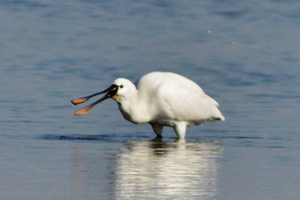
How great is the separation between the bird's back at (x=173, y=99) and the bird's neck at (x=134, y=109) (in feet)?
0.26

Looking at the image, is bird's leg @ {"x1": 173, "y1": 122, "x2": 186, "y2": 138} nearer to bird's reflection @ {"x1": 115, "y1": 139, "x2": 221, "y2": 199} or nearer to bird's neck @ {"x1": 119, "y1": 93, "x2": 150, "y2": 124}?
bird's reflection @ {"x1": 115, "y1": 139, "x2": 221, "y2": 199}

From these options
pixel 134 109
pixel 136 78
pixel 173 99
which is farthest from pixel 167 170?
pixel 136 78

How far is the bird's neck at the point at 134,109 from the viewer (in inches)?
474

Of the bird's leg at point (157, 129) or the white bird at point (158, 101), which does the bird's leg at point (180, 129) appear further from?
the bird's leg at point (157, 129)

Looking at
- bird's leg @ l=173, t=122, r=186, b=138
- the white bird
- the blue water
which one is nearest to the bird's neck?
the white bird

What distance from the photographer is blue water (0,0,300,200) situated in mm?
9086

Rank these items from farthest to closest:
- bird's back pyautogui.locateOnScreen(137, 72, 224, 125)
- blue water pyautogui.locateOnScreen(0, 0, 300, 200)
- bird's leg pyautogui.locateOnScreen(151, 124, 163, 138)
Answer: bird's leg pyautogui.locateOnScreen(151, 124, 163, 138) < bird's back pyautogui.locateOnScreen(137, 72, 224, 125) < blue water pyautogui.locateOnScreen(0, 0, 300, 200)

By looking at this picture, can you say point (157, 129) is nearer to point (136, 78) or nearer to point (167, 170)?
point (167, 170)

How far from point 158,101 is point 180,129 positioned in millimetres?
412

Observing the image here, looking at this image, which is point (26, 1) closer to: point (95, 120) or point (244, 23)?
point (244, 23)

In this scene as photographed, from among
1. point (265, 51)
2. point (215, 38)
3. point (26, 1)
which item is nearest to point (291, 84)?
point (265, 51)

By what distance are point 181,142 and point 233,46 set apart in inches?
302

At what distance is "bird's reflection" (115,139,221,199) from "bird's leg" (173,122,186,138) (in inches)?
8.1

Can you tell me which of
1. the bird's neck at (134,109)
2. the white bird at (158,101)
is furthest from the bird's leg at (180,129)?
the bird's neck at (134,109)
